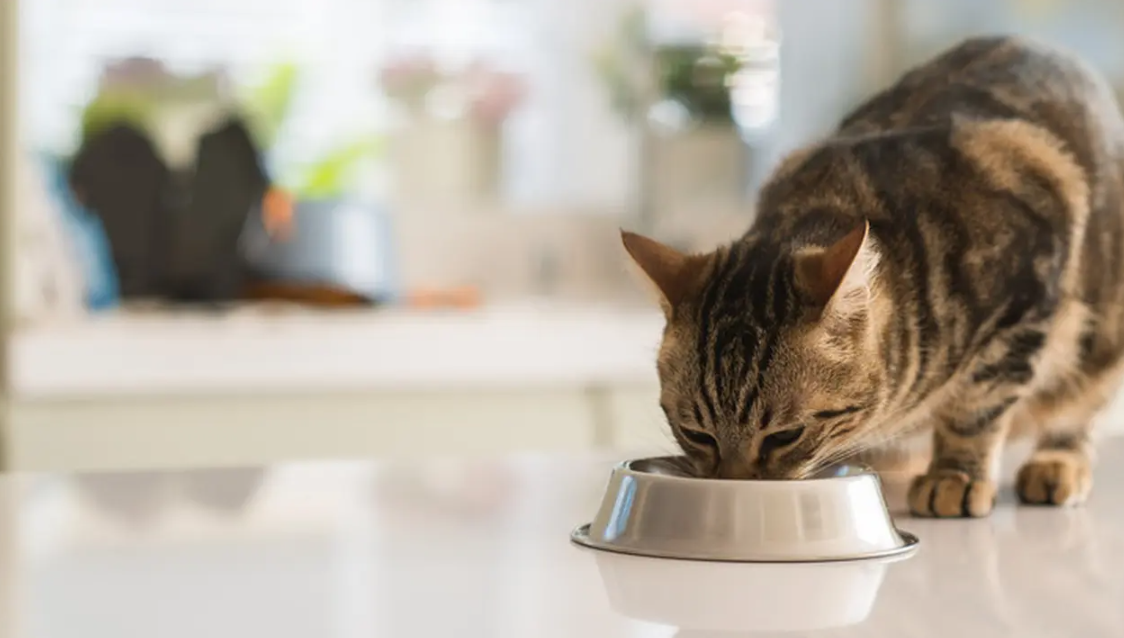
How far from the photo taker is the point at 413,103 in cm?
341

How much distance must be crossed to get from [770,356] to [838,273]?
0.07 metres

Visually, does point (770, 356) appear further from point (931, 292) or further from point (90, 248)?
point (90, 248)

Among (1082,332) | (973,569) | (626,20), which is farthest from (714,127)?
(973,569)

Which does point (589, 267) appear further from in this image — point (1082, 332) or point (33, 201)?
point (1082, 332)

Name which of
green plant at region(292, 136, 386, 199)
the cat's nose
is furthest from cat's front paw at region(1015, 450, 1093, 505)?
green plant at region(292, 136, 386, 199)

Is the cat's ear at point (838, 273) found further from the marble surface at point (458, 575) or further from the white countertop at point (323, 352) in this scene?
the white countertop at point (323, 352)

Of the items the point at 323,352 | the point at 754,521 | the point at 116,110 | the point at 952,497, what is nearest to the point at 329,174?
the point at 116,110

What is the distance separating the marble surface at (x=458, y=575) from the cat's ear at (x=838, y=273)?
0.57 ft

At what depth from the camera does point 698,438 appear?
1016 millimetres

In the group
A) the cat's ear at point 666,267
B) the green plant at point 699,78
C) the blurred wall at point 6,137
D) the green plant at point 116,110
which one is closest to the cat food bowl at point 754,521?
the cat's ear at point 666,267

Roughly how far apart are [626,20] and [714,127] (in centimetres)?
36

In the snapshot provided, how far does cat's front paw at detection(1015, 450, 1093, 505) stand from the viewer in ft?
3.69

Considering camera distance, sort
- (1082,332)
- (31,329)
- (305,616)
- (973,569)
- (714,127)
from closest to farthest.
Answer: (305,616)
(973,569)
(1082,332)
(31,329)
(714,127)

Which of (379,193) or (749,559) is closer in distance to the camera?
(749,559)
